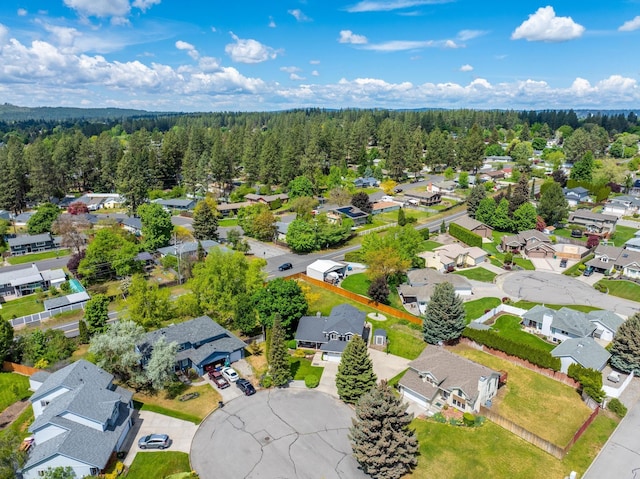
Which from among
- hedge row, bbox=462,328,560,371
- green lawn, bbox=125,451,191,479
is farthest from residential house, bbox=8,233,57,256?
hedge row, bbox=462,328,560,371

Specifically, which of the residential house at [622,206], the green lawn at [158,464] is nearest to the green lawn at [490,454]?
the green lawn at [158,464]

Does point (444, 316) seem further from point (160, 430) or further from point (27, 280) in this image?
point (27, 280)

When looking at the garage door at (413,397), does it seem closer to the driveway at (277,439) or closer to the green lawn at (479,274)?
the driveway at (277,439)

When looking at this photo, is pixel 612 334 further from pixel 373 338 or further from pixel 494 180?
pixel 494 180

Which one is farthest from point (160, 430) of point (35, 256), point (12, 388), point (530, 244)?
point (530, 244)

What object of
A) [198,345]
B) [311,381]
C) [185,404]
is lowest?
→ [185,404]
